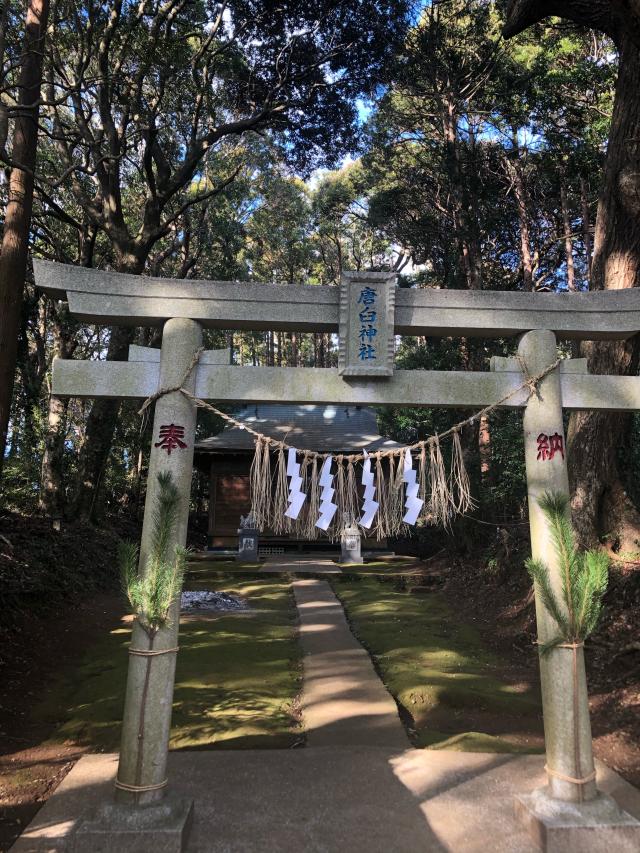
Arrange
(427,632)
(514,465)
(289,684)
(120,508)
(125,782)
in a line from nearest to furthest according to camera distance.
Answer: (125,782) → (289,684) → (427,632) → (514,465) → (120,508)

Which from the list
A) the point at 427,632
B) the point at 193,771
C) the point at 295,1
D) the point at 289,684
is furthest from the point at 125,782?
the point at 295,1

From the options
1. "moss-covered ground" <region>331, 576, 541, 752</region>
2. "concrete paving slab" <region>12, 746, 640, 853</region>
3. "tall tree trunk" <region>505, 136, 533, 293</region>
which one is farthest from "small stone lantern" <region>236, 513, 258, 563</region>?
"concrete paving slab" <region>12, 746, 640, 853</region>

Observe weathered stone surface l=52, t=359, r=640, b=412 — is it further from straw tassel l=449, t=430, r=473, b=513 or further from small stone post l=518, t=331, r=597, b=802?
straw tassel l=449, t=430, r=473, b=513

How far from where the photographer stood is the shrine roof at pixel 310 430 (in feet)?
54.6

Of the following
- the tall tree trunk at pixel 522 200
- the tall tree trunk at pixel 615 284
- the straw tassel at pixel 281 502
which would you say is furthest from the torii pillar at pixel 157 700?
the tall tree trunk at pixel 522 200

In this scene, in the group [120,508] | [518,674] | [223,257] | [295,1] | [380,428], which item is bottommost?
[518,674]

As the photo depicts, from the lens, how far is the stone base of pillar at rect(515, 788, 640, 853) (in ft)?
10.0

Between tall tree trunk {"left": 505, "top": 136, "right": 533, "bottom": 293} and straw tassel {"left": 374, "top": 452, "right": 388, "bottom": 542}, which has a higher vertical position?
tall tree trunk {"left": 505, "top": 136, "right": 533, "bottom": 293}

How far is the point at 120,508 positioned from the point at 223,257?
9.60m

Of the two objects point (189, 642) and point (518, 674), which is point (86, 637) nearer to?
point (189, 642)

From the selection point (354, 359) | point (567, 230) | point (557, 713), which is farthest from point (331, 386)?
point (567, 230)

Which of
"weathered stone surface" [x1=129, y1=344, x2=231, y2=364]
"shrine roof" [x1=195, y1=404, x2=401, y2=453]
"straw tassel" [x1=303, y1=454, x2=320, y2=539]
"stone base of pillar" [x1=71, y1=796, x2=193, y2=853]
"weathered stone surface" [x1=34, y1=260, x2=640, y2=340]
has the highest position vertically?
"shrine roof" [x1=195, y1=404, x2=401, y2=453]

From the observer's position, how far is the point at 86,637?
26.0 feet

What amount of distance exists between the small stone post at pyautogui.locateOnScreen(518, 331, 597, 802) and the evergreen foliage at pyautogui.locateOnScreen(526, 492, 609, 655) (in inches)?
5.1
